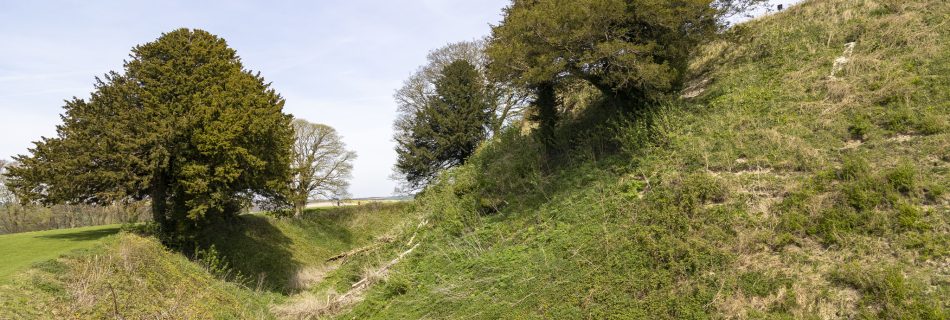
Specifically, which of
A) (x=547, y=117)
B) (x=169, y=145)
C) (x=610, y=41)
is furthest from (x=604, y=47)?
(x=169, y=145)

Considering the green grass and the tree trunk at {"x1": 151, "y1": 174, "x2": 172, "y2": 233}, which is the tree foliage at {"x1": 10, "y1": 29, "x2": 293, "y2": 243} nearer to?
the tree trunk at {"x1": 151, "y1": 174, "x2": 172, "y2": 233}

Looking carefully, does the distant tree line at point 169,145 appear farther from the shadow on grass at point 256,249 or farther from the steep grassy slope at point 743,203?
the steep grassy slope at point 743,203

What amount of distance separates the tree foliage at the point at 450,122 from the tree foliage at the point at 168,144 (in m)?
9.87

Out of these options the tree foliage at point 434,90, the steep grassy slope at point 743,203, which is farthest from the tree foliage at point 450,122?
the steep grassy slope at point 743,203

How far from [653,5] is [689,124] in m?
2.79

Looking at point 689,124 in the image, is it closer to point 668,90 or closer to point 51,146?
point 668,90

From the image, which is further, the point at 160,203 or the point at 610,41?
the point at 160,203

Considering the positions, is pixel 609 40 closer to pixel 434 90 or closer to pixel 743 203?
pixel 743 203

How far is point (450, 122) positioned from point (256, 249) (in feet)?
37.1

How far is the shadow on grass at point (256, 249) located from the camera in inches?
750

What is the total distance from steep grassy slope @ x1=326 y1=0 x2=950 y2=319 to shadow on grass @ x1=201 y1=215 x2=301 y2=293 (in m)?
6.97

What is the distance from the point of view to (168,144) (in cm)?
1548

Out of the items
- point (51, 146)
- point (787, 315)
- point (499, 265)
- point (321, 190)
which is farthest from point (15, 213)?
point (787, 315)

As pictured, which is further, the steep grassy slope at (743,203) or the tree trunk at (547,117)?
the tree trunk at (547,117)
